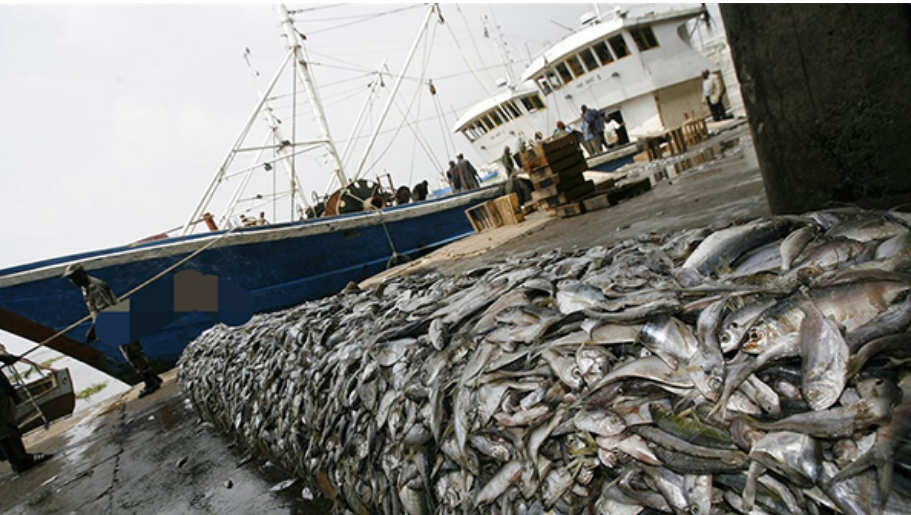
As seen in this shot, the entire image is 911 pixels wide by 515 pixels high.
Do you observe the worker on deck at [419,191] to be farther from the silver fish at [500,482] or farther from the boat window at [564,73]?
the silver fish at [500,482]

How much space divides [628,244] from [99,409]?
1131 centimetres

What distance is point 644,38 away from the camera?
22.4m

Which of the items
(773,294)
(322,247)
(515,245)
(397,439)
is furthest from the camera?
(322,247)

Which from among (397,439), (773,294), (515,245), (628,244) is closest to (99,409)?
(515,245)

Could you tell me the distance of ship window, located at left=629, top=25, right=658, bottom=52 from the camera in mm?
22266

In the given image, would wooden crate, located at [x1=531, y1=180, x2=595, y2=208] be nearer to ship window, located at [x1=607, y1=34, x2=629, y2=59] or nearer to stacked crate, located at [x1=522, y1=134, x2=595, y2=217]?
stacked crate, located at [x1=522, y1=134, x2=595, y2=217]

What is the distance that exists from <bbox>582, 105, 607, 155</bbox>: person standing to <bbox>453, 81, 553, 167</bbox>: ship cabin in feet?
24.9

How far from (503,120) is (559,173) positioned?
22.6 metres

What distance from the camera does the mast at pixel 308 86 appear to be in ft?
56.5

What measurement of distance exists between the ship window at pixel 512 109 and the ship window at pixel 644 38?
872 cm

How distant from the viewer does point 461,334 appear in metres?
2.26

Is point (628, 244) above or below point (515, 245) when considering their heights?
above

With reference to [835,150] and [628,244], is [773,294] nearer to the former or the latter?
[628,244]

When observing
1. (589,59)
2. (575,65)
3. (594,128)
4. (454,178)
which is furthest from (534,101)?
(454,178)
